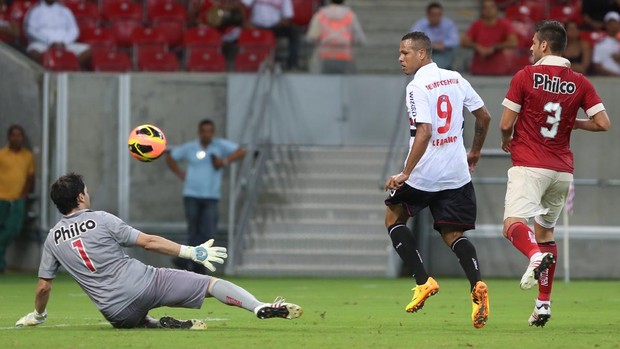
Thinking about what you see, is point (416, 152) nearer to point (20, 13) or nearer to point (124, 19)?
point (124, 19)

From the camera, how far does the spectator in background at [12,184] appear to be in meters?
21.2

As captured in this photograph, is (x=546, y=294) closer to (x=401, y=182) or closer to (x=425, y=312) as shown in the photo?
(x=401, y=182)

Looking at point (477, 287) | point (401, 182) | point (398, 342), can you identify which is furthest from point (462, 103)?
point (398, 342)

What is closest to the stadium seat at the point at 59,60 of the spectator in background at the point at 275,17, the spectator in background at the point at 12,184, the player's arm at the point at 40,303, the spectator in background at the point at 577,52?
the spectator in background at the point at 12,184

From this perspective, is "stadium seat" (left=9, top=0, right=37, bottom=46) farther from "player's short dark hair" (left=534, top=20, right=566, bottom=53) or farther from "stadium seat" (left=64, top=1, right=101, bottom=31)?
"player's short dark hair" (left=534, top=20, right=566, bottom=53)

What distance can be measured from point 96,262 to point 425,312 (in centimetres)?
392

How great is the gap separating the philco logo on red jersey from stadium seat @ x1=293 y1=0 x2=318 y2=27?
12524 mm

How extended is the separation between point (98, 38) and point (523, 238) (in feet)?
43.1

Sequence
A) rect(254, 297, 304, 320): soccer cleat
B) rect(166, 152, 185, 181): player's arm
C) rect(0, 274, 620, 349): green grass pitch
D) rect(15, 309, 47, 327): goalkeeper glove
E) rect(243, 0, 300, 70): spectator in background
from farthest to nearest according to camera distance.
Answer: rect(243, 0, 300, 70): spectator in background, rect(166, 152, 185, 181): player's arm, rect(15, 309, 47, 327): goalkeeper glove, rect(254, 297, 304, 320): soccer cleat, rect(0, 274, 620, 349): green grass pitch

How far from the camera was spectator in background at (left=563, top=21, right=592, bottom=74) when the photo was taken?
68.3 ft

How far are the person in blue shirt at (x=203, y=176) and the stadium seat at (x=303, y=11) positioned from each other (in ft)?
10.6

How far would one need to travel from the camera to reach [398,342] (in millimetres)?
9102

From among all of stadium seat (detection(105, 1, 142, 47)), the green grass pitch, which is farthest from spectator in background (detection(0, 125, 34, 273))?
the green grass pitch

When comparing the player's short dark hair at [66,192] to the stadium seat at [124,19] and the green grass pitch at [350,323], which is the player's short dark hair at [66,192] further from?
the stadium seat at [124,19]
